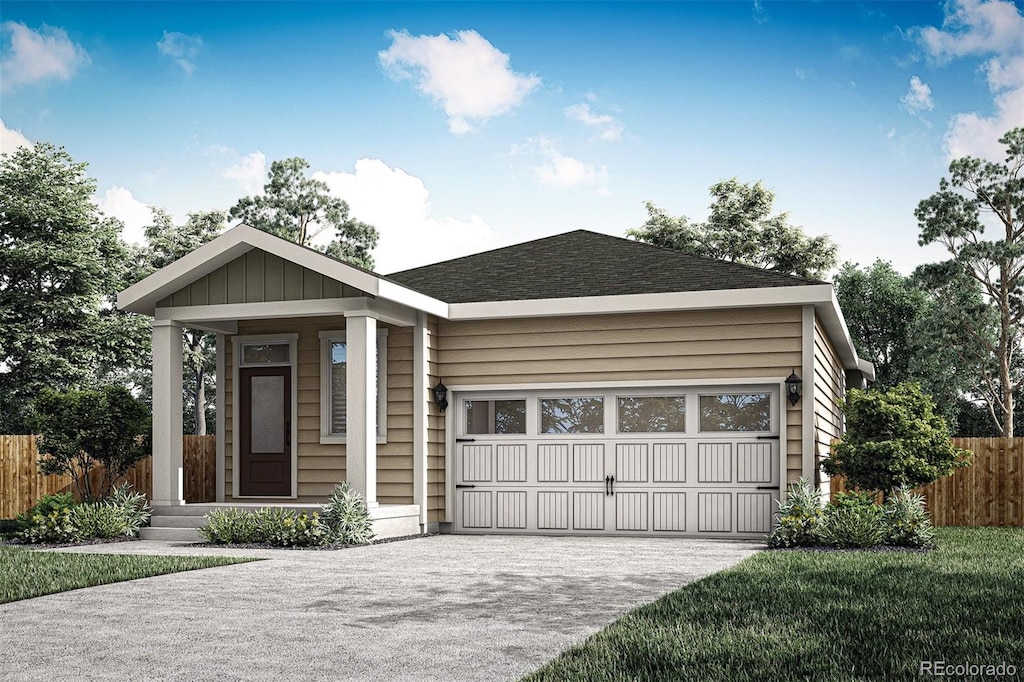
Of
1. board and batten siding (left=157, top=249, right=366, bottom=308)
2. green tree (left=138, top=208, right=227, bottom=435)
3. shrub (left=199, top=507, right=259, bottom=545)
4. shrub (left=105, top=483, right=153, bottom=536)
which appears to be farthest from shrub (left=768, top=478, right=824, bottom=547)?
green tree (left=138, top=208, right=227, bottom=435)

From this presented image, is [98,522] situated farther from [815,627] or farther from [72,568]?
[815,627]

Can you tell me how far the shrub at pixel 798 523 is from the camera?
11.9 metres

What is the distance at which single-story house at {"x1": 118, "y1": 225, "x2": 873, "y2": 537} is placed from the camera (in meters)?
13.4

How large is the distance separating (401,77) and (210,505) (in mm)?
17786

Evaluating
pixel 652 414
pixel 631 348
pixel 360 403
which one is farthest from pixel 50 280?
pixel 652 414

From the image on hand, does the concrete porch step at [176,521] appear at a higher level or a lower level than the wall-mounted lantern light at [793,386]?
lower

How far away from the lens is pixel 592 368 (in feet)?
46.9

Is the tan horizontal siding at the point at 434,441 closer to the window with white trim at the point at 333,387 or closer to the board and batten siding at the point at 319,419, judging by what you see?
the board and batten siding at the point at 319,419

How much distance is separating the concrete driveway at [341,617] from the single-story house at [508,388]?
9.37ft

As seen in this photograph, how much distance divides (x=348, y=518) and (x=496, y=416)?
312 cm

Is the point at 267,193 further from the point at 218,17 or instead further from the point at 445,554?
the point at 445,554

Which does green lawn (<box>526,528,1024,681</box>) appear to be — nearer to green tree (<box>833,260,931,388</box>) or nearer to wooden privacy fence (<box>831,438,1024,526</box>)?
wooden privacy fence (<box>831,438,1024,526</box>)

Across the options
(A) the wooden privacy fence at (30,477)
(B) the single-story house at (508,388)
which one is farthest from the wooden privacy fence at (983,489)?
(A) the wooden privacy fence at (30,477)

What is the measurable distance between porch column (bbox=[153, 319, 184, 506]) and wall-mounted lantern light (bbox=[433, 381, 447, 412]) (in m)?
3.42
